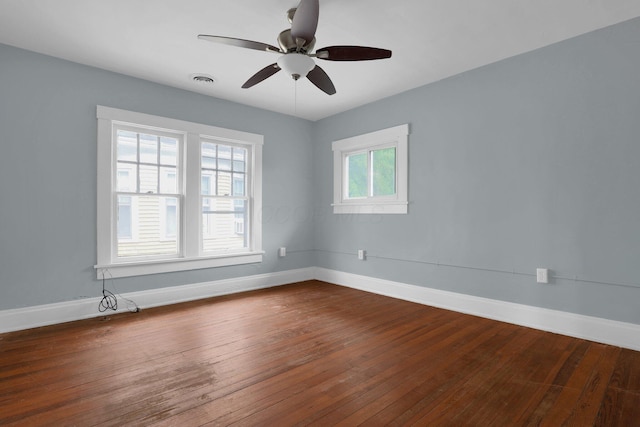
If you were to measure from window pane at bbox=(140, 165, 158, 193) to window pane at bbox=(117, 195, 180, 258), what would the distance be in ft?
0.32

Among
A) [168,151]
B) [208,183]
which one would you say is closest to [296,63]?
[168,151]

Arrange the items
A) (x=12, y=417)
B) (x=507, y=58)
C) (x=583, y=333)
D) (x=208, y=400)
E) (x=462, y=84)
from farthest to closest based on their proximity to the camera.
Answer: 1. (x=462, y=84)
2. (x=507, y=58)
3. (x=583, y=333)
4. (x=208, y=400)
5. (x=12, y=417)

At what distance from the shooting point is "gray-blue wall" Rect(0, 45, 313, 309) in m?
3.05

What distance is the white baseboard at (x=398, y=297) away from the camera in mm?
2756

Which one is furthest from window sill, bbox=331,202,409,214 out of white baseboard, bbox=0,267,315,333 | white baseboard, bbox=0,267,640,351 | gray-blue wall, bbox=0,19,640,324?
white baseboard, bbox=0,267,315,333

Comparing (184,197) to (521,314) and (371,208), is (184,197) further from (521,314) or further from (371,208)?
(521,314)

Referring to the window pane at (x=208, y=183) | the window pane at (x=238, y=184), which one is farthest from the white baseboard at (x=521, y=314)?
the window pane at (x=208, y=183)

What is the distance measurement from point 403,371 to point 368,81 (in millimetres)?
3130

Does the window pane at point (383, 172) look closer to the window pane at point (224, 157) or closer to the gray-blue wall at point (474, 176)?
the gray-blue wall at point (474, 176)

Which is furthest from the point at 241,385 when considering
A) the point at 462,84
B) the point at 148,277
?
the point at 462,84

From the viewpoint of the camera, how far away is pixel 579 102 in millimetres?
2881

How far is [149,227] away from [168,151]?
3.21 ft

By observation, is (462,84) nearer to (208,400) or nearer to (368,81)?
(368,81)

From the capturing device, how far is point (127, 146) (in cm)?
379
